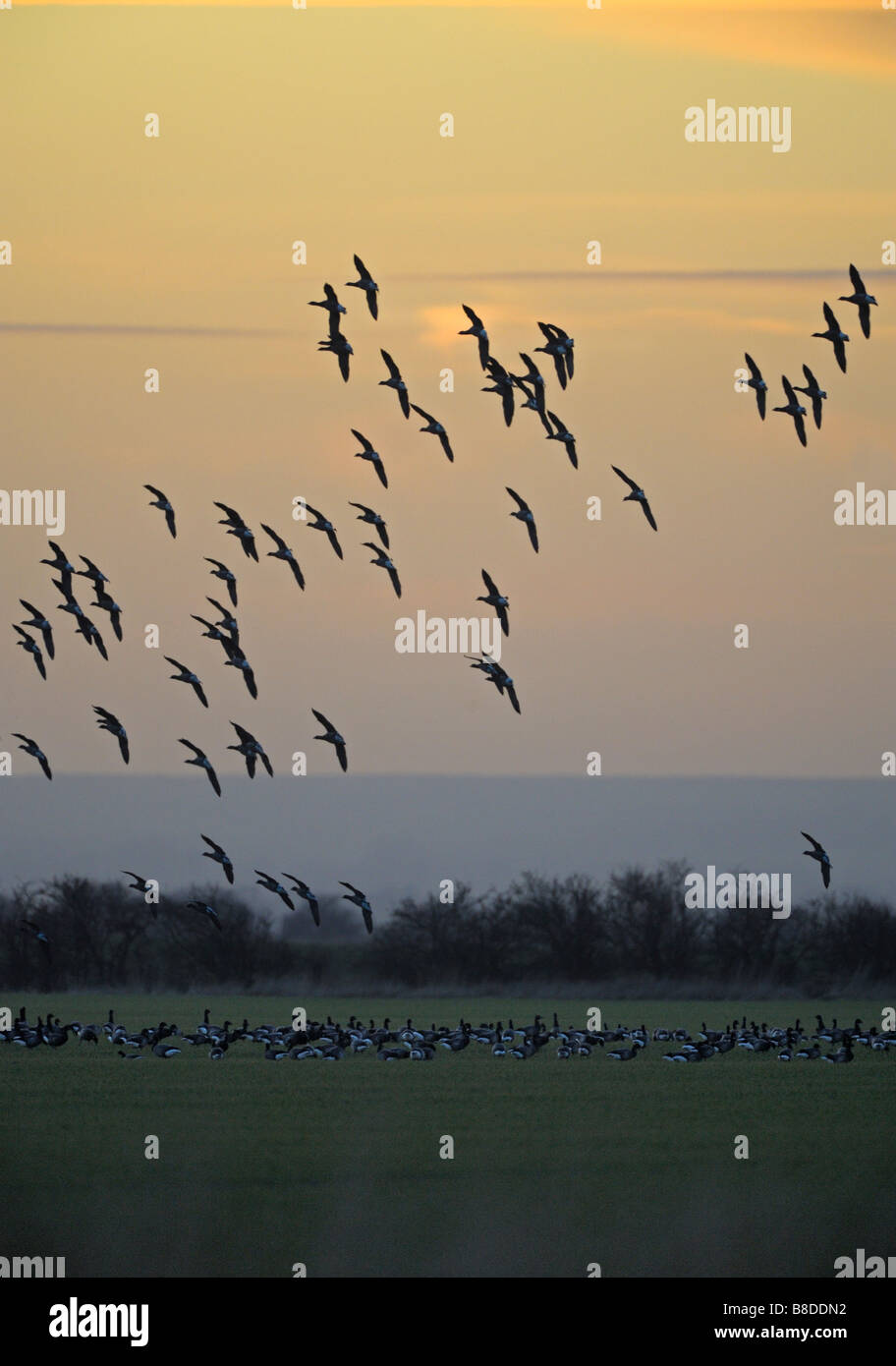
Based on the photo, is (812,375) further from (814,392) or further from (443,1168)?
(443,1168)

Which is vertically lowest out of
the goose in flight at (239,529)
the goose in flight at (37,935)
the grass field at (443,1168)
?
the grass field at (443,1168)

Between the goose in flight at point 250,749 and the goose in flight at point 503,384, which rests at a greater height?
the goose in flight at point 503,384

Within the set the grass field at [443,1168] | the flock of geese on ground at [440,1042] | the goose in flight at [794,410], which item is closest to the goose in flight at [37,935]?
the flock of geese on ground at [440,1042]

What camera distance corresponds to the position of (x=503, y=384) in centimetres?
4991

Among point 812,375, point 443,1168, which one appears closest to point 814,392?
point 812,375

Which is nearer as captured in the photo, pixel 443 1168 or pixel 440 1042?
pixel 443 1168

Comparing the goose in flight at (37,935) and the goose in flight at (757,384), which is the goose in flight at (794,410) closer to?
the goose in flight at (757,384)

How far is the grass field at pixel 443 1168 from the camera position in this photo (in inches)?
1184

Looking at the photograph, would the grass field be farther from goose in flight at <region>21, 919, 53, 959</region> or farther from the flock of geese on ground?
goose in flight at <region>21, 919, 53, 959</region>

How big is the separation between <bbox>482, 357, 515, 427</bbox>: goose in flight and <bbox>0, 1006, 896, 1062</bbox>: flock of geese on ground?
1364cm

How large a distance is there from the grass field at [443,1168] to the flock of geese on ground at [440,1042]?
156 cm

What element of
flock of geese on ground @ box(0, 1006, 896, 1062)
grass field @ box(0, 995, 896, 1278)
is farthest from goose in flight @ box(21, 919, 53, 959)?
grass field @ box(0, 995, 896, 1278)

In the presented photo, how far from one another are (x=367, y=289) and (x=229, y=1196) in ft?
77.0

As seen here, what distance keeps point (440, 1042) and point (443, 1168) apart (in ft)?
67.2
